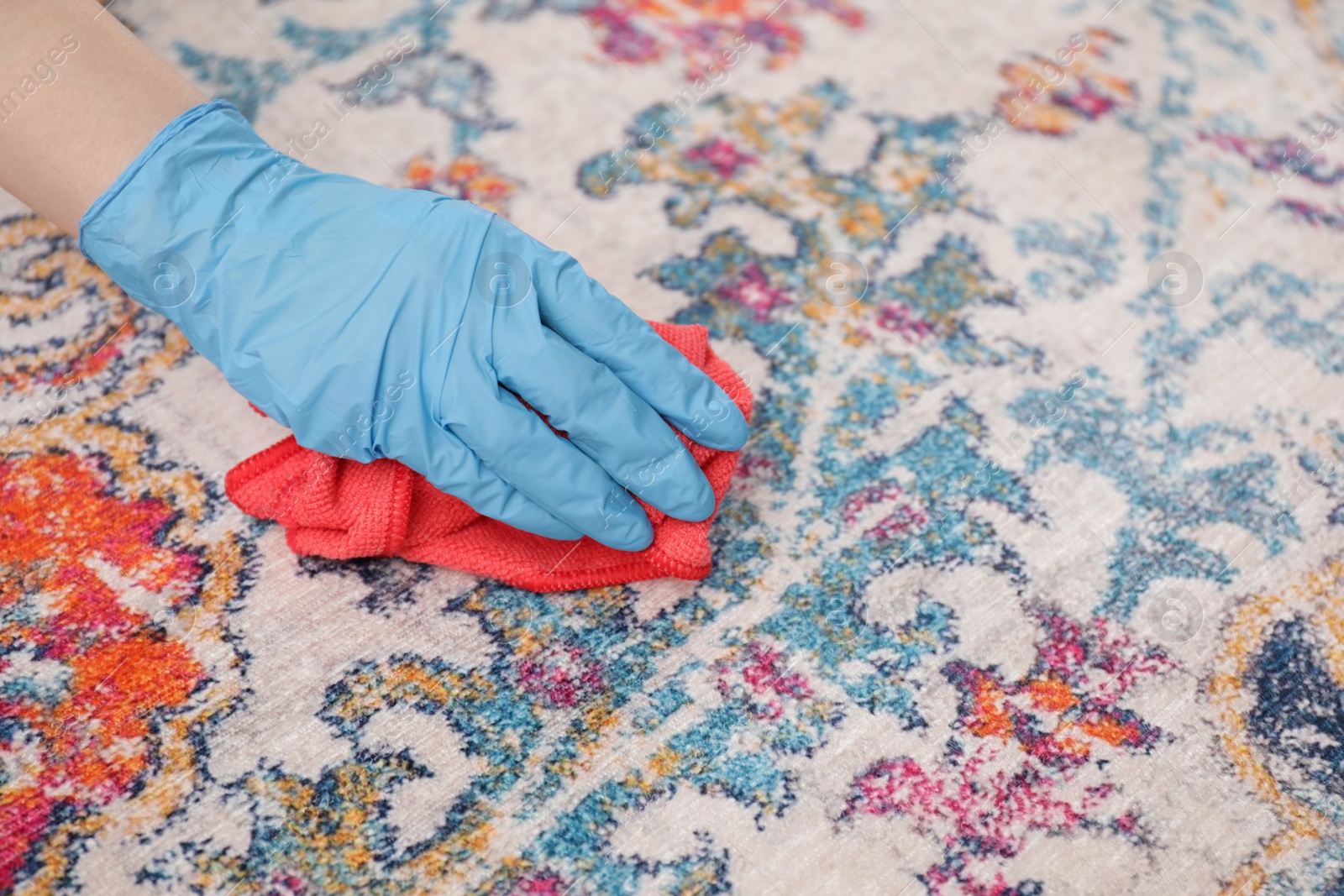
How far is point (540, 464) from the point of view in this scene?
3.23ft

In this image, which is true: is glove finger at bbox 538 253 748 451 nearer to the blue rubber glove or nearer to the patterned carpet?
the blue rubber glove

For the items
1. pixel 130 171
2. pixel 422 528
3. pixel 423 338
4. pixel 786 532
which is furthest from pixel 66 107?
pixel 786 532

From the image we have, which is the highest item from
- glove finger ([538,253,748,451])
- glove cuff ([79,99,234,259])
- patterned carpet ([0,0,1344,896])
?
glove cuff ([79,99,234,259])

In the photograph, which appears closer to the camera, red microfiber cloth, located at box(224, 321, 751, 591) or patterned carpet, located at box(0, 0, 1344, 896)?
patterned carpet, located at box(0, 0, 1344, 896)

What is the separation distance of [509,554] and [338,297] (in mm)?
323

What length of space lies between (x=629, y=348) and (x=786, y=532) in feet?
0.95

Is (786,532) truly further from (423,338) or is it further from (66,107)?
(66,107)

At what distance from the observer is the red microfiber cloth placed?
102 cm

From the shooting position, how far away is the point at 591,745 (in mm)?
959

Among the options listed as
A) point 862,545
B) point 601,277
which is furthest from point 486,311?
point 862,545

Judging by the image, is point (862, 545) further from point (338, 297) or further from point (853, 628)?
point (338, 297)

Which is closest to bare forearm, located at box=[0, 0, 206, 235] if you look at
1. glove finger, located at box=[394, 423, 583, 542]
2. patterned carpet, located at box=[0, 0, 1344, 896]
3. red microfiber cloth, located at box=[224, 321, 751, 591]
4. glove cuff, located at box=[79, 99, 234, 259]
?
glove cuff, located at box=[79, 99, 234, 259]

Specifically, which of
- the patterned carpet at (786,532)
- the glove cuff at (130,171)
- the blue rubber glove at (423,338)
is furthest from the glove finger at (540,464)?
the glove cuff at (130,171)

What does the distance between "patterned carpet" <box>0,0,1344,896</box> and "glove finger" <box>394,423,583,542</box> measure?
0.10 m
